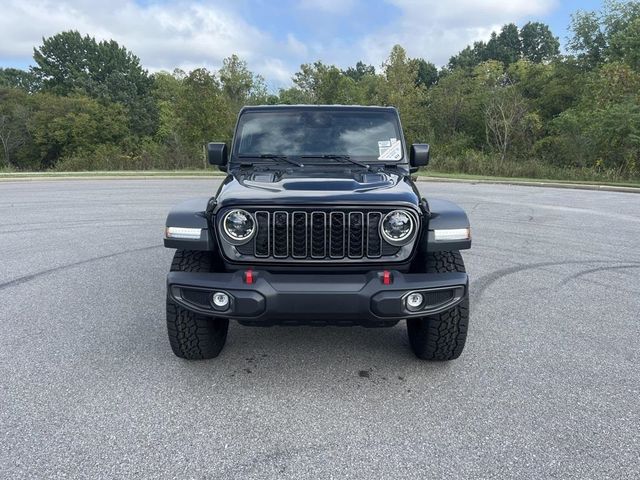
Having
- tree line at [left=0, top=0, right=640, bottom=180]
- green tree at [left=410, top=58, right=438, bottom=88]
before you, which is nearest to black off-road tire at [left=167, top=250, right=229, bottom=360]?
tree line at [left=0, top=0, right=640, bottom=180]

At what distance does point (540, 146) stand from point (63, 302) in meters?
33.1

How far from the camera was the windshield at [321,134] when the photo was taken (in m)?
4.13

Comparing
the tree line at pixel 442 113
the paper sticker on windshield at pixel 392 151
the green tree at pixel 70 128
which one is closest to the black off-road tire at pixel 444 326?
the paper sticker on windshield at pixel 392 151

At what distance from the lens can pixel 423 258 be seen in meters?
3.12

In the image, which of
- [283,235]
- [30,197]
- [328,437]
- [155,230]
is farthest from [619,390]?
[30,197]

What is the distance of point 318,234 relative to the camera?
2.91 m

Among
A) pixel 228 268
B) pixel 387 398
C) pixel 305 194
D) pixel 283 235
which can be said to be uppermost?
pixel 305 194

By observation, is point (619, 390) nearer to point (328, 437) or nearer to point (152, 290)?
point (328, 437)

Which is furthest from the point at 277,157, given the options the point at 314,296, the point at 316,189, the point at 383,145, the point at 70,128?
the point at 70,128

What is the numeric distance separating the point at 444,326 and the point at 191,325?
66.2 inches

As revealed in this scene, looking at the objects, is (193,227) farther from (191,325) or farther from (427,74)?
(427,74)

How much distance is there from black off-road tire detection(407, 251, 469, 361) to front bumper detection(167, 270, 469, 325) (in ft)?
0.78

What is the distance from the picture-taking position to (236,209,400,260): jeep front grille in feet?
9.51

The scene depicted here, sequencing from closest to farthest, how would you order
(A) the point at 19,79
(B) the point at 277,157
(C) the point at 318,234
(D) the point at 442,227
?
(C) the point at 318,234 → (D) the point at 442,227 → (B) the point at 277,157 → (A) the point at 19,79
